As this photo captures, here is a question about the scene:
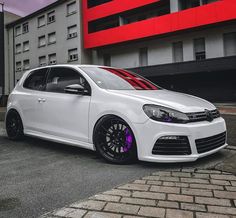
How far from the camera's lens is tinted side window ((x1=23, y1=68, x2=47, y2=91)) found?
5344 mm

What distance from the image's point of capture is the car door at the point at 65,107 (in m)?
4.43

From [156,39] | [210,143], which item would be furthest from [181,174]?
[156,39]

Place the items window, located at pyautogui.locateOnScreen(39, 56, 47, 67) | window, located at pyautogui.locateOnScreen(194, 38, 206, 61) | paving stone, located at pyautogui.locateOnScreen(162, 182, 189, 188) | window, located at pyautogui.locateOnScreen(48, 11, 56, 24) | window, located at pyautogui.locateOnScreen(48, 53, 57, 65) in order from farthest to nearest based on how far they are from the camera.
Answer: window, located at pyautogui.locateOnScreen(39, 56, 47, 67) → window, located at pyautogui.locateOnScreen(48, 11, 56, 24) → window, located at pyautogui.locateOnScreen(48, 53, 57, 65) → window, located at pyautogui.locateOnScreen(194, 38, 206, 61) → paving stone, located at pyautogui.locateOnScreen(162, 182, 189, 188)

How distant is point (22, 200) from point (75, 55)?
28965 mm

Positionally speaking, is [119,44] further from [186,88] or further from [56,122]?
[56,122]

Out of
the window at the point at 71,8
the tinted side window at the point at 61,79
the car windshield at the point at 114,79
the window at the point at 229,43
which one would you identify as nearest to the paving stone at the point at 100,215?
the car windshield at the point at 114,79

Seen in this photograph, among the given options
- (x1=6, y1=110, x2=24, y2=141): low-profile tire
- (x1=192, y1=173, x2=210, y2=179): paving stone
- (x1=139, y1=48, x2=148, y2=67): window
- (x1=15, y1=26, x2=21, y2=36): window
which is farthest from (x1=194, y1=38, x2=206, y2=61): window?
(x1=15, y1=26, x2=21, y2=36): window

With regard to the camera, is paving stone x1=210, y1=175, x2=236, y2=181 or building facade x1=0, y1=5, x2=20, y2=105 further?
building facade x1=0, y1=5, x2=20, y2=105

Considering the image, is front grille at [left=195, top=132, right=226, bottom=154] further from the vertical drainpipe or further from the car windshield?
the vertical drainpipe

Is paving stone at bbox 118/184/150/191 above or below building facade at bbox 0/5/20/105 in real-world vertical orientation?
below

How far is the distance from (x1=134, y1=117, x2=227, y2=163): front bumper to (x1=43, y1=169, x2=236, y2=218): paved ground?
1.12 feet

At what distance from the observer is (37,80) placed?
217 inches

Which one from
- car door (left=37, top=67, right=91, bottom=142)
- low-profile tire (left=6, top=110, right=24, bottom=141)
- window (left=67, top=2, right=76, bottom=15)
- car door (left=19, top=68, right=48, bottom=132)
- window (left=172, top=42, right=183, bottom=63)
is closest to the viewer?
car door (left=37, top=67, right=91, bottom=142)

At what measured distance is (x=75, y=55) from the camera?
30.7 m
